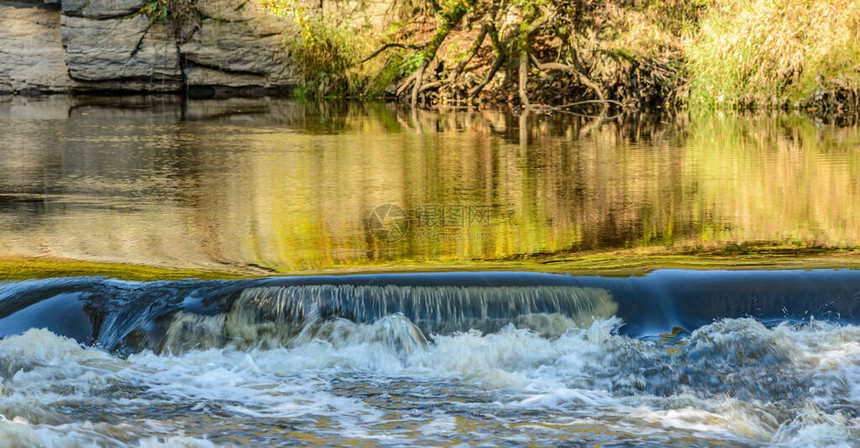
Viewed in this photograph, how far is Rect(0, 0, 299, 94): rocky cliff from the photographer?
1995cm

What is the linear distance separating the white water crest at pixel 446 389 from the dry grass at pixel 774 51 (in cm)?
1051

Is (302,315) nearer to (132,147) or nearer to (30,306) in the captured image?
(30,306)

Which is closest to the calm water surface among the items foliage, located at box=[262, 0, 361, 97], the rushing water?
the rushing water

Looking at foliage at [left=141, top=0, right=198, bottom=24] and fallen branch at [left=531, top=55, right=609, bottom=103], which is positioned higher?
foliage at [left=141, top=0, right=198, bottom=24]

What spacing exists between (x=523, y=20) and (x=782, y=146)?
24.6ft

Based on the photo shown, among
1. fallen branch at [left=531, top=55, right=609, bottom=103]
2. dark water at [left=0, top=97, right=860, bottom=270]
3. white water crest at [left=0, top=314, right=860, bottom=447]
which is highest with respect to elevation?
fallen branch at [left=531, top=55, right=609, bottom=103]

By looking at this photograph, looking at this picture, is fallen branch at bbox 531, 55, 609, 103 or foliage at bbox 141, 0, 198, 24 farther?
foliage at bbox 141, 0, 198, 24

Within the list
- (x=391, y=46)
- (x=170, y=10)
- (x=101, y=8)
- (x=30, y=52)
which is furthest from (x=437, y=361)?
(x=30, y=52)

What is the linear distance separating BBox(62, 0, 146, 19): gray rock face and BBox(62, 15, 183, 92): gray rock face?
4.3 inches

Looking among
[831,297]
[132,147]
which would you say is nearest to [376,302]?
[831,297]

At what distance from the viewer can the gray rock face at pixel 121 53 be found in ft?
65.1

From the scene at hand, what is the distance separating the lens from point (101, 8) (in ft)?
65.6

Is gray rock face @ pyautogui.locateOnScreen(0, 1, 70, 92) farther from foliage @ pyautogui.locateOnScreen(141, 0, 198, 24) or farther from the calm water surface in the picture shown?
the calm water surface

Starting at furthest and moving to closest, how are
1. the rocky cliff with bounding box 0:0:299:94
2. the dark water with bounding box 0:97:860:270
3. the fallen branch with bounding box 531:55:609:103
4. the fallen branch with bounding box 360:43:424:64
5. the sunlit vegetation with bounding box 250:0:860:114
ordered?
the rocky cliff with bounding box 0:0:299:94
the fallen branch with bounding box 360:43:424:64
the fallen branch with bounding box 531:55:609:103
the sunlit vegetation with bounding box 250:0:860:114
the dark water with bounding box 0:97:860:270
